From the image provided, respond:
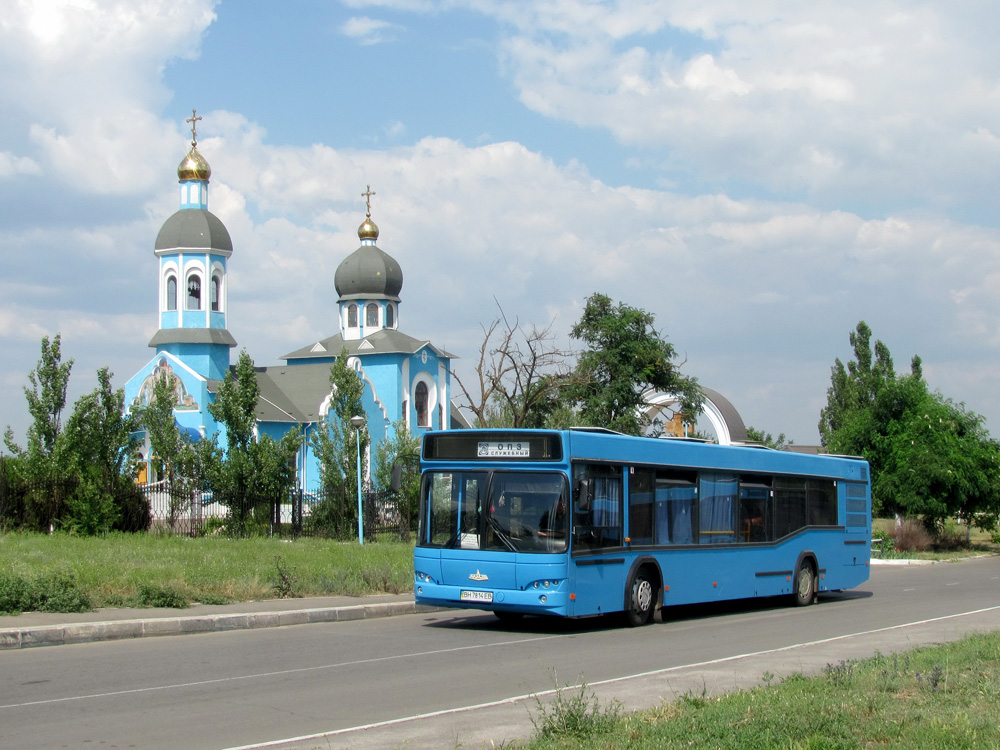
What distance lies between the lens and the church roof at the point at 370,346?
6225cm

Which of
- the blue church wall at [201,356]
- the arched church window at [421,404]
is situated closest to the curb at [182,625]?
the blue church wall at [201,356]

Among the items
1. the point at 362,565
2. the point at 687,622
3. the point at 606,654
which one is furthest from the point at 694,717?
the point at 362,565

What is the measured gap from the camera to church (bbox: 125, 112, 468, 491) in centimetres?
5494

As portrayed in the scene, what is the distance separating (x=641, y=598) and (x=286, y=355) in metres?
54.8

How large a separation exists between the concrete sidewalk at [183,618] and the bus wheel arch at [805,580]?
20.3 feet

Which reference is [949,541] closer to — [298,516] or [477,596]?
[298,516]

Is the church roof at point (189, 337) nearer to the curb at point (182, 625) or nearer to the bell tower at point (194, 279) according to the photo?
the bell tower at point (194, 279)

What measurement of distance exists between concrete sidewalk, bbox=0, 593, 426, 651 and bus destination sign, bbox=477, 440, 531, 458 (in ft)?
11.7

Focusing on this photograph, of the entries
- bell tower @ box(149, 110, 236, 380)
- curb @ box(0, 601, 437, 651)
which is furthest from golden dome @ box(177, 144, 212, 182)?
curb @ box(0, 601, 437, 651)

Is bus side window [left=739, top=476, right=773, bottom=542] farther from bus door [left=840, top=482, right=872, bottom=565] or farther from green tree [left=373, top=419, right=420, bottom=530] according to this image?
green tree [left=373, top=419, right=420, bottom=530]

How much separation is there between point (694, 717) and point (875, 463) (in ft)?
116

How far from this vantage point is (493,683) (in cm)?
997

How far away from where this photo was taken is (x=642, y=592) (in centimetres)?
1488

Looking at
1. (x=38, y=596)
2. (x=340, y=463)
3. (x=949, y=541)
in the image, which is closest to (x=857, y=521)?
(x=38, y=596)
